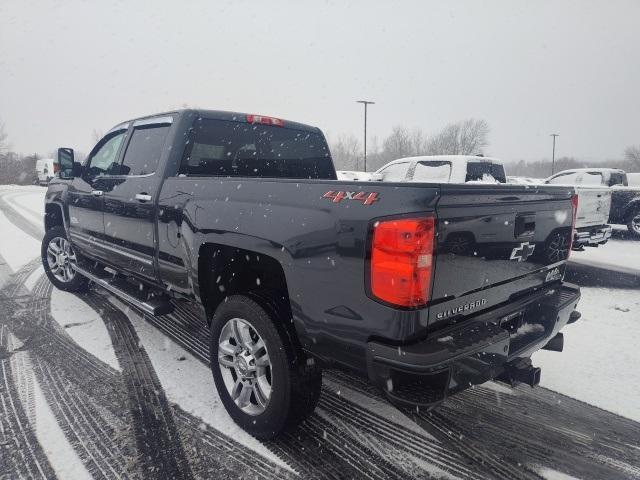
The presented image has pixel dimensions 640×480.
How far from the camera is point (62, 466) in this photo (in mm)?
2227

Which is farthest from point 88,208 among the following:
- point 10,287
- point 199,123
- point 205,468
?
point 205,468

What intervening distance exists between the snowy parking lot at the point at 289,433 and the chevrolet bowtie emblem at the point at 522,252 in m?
1.12

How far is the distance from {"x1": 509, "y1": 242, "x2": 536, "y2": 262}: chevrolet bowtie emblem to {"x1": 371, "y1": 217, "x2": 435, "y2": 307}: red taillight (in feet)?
2.56

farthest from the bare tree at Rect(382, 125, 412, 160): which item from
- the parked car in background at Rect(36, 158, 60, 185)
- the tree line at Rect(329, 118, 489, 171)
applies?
the parked car in background at Rect(36, 158, 60, 185)

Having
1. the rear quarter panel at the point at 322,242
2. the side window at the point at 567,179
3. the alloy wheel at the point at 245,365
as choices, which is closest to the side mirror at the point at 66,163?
the rear quarter panel at the point at 322,242

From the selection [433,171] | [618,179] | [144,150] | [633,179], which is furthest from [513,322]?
[633,179]

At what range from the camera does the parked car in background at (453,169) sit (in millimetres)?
8766

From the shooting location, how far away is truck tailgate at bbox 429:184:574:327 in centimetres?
184

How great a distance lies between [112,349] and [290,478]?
7.60ft

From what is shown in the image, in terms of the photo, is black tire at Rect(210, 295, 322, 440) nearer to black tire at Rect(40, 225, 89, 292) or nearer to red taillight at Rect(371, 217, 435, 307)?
red taillight at Rect(371, 217, 435, 307)

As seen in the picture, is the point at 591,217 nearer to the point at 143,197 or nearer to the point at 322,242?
the point at 322,242

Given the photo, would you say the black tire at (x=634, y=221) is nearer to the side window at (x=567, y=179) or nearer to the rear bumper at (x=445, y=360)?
the side window at (x=567, y=179)

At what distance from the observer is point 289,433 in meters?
2.52

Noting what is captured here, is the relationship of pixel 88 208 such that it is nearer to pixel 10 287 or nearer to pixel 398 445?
pixel 10 287
